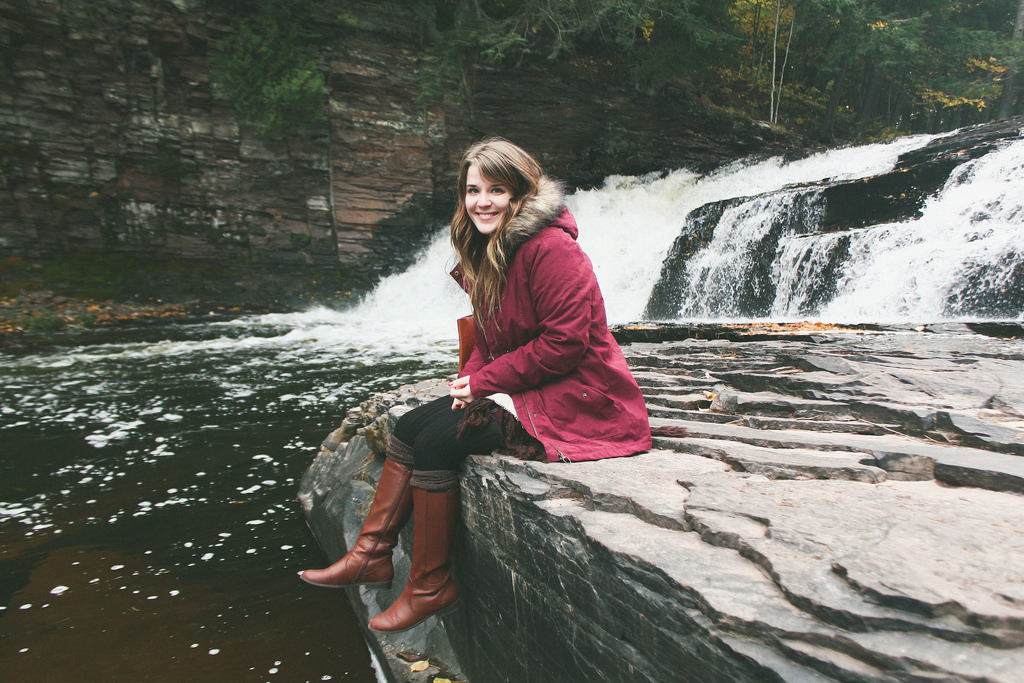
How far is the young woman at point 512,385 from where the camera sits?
2.08 metres

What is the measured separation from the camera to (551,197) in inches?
87.8

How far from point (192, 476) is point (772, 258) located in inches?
338

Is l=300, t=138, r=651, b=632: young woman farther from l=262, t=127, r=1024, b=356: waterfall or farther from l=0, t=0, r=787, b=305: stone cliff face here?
l=0, t=0, r=787, b=305: stone cliff face

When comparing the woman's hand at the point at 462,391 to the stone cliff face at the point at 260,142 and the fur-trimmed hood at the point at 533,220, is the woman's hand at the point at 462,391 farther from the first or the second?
the stone cliff face at the point at 260,142

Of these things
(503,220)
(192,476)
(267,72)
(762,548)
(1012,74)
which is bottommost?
(192,476)

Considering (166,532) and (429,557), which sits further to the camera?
(166,532)

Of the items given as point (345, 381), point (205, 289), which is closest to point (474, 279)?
point (345, 381)

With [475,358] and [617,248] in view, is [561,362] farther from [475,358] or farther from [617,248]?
[617,248]

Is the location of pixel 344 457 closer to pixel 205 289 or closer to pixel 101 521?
pixel 101 521

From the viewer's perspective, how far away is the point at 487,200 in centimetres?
227

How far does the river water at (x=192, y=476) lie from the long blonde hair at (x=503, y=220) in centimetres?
106

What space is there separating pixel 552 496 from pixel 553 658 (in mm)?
447

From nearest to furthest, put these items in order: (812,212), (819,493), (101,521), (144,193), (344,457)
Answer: (819,493)
(101,521)
(344,457)
(812,212)
(144,193)

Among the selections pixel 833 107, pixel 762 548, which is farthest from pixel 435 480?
pixel 833 107
